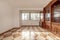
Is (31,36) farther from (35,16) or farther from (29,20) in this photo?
(35,16)

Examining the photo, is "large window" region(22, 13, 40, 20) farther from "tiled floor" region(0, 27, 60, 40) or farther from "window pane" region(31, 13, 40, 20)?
"tiled floor" region(0, 27, 60, 40)

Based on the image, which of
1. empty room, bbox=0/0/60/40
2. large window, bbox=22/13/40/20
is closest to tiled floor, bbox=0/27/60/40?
→ empty room, bbox=0/0/60/40

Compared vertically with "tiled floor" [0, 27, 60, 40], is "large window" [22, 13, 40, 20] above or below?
above

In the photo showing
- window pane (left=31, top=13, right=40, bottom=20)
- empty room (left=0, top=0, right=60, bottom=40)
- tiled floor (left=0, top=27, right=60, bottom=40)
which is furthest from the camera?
window pane (left=31, top=13, right=40, bottom=20)

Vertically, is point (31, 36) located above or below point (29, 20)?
below

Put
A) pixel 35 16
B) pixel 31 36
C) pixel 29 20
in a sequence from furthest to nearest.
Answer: pixel 35 16
pixel 29 20
pixel 31 36

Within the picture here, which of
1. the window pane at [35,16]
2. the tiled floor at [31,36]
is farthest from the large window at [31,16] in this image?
the tiled floor at [31,36]

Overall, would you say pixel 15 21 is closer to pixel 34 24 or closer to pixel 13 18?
pixel 13 18

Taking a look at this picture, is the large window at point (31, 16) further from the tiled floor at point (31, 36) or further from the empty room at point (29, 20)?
the tiled floor at point (31, 36)

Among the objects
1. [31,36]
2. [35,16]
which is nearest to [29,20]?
[35,16]

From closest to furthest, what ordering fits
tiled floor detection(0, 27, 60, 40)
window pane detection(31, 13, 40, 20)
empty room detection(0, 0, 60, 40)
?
tiled floor detection(0, 27, 60, 40)
empty room detection(0, 0, 60, 40)
window pane detection(31, 13, 40, 20)

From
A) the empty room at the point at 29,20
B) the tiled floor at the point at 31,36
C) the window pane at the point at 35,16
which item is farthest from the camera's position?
the window pane at the point at 35,16

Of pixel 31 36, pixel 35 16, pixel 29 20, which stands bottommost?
pixel 31 36

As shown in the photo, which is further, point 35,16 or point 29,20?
point 35,16
